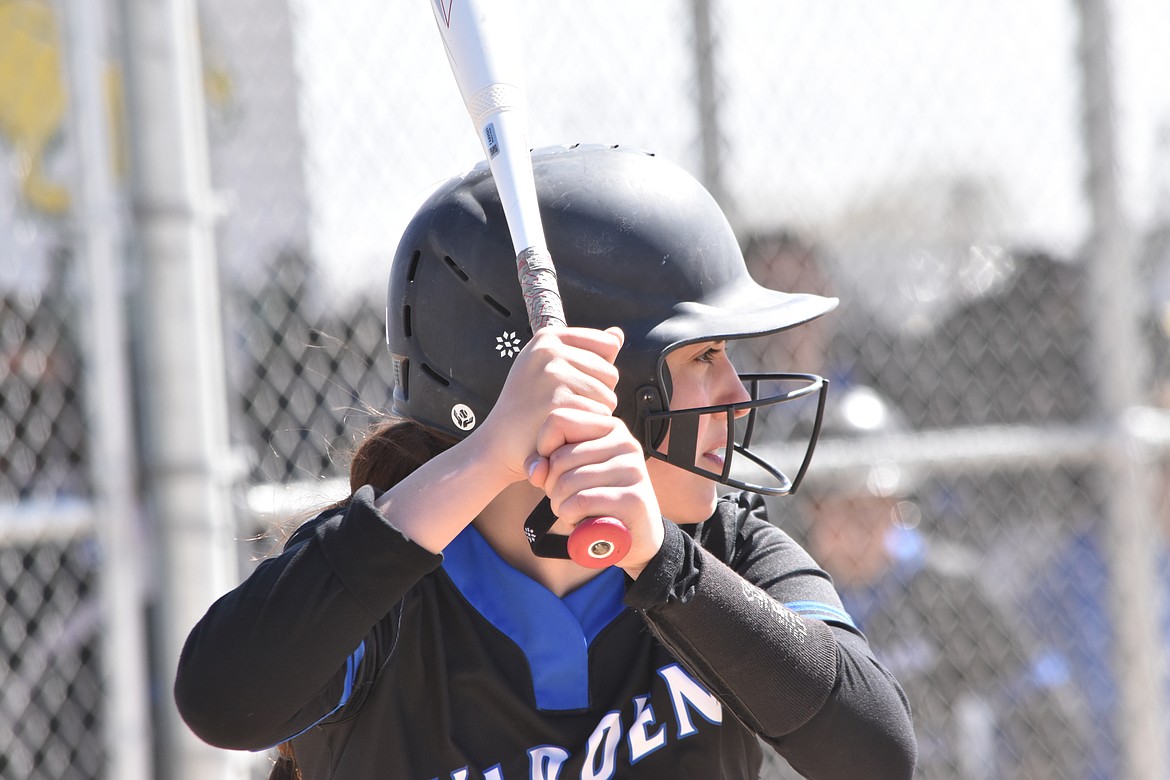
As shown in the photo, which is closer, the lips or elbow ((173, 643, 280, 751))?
elbow ((173, 643, 280, 751))

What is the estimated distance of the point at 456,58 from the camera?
1.76 m

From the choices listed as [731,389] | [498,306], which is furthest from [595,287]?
[731,389]

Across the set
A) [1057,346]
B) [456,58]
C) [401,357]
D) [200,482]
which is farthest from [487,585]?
[1057,346]

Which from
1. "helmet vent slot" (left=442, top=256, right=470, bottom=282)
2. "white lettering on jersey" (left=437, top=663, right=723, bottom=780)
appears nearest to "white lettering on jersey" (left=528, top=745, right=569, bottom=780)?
"white lettering on jersey" (left=437, top=663, right=723, bottom=780)

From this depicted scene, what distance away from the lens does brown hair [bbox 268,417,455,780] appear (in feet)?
6.42

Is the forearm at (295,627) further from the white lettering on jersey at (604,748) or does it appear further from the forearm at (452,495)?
the white lettering on jersey at (604,748)

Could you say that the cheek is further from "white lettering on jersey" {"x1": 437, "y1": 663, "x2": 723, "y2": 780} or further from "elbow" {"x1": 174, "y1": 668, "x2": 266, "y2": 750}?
"elbow" {"x1": 174, "y1": 668, "x2": 266, "y2": 750}

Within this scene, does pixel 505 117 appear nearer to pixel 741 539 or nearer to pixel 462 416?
pixel 462 416

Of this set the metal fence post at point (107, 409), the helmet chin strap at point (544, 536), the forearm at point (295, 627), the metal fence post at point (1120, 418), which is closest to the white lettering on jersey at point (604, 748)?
the helmet chin strap at point (544, 536)

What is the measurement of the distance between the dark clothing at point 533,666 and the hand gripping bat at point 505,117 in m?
0.34

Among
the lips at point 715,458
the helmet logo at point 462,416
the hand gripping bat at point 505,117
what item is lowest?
the lips at point 715,458

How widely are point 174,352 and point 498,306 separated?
140 cm

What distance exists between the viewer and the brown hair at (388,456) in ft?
6.42

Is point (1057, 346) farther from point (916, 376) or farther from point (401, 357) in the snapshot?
point (401, 357)
